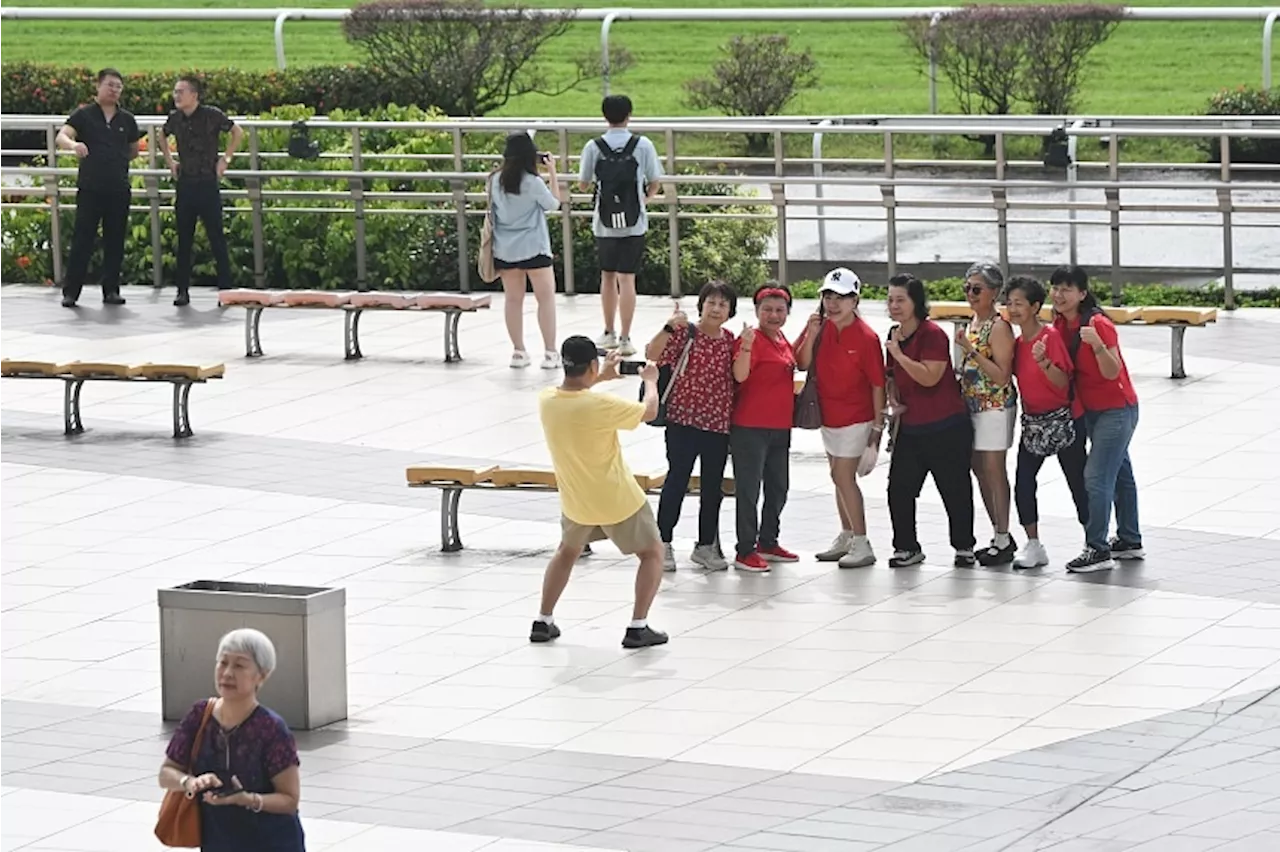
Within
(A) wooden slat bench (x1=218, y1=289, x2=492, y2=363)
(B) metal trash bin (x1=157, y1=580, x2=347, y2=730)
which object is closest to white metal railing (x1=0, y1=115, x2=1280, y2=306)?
(A) wooden slat bench (x1=218, y1=289, x2=492, y2=363)

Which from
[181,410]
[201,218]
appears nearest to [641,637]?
[181,410]

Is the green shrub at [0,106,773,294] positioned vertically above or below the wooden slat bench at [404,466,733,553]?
above

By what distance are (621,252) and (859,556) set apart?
6.07 metres

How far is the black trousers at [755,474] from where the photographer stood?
45.9 ft

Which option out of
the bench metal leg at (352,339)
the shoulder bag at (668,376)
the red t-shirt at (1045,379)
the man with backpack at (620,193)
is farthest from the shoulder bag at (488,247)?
the red t-shirt at (1045,379)

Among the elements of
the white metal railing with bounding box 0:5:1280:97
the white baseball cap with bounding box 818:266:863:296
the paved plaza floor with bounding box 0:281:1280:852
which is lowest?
the paved plaza floor with bounding box 0:281:1280:852

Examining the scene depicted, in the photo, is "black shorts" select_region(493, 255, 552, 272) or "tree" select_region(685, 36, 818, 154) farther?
"tree" select_region(685, 36, 818, 154)

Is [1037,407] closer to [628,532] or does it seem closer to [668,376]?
[668,376]

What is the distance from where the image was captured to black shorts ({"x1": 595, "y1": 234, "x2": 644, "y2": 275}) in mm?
19672

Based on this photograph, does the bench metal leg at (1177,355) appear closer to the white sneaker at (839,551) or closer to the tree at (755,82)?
the white sneaker at (839,551)

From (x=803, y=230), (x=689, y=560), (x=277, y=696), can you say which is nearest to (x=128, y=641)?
(x=277, y=696)

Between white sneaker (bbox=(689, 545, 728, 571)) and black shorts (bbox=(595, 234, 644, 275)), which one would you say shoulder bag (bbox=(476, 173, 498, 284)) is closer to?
black shorts (bbox=(595, 234, 644, 275))

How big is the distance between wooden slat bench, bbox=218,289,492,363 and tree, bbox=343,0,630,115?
1132cm

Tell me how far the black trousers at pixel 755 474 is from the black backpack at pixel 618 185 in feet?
18.4
